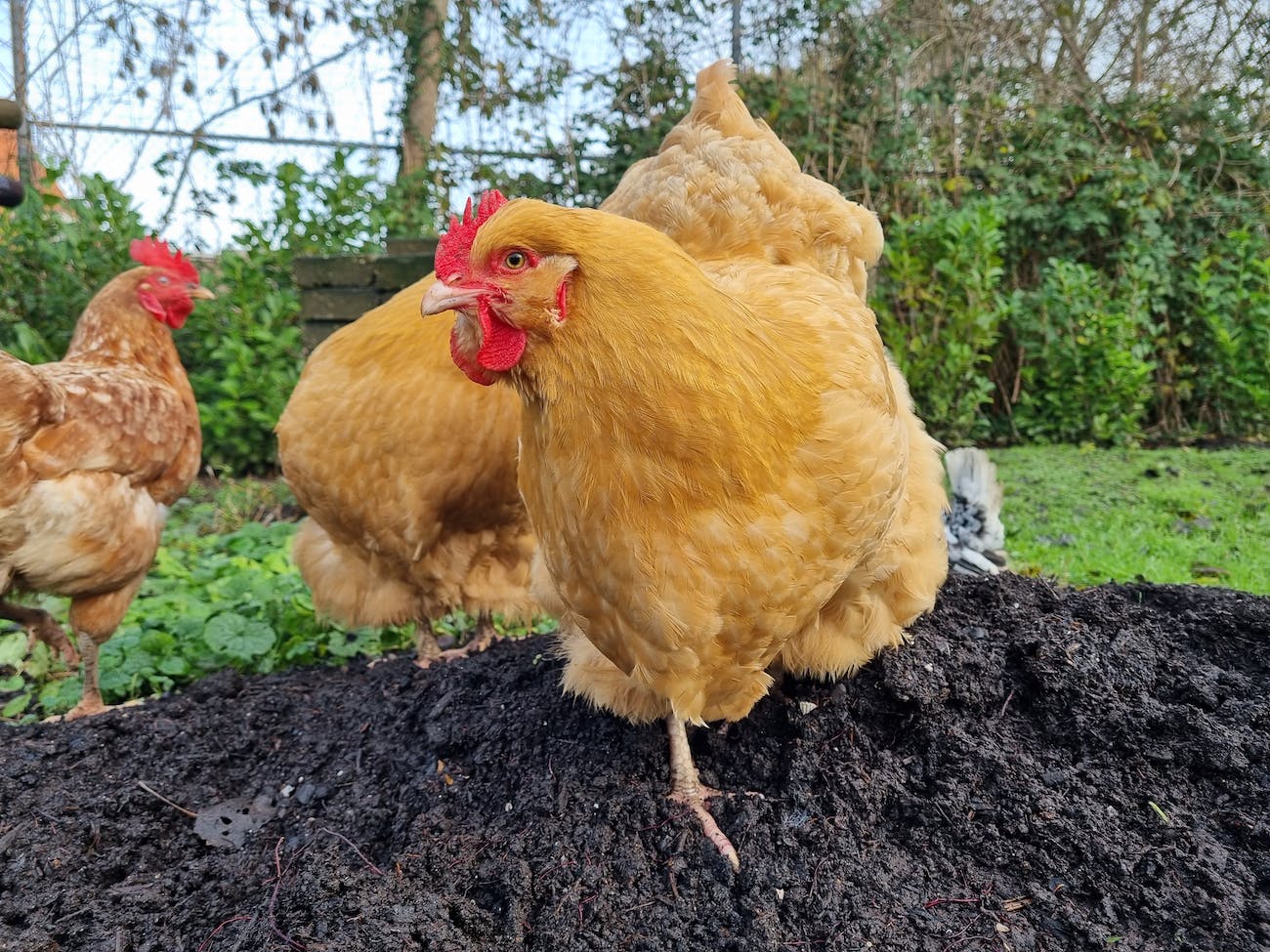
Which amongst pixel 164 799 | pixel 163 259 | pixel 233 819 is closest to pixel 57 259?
pixel 163 259

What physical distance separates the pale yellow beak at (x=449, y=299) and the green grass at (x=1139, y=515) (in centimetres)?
310

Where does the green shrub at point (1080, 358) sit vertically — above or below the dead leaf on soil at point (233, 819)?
above

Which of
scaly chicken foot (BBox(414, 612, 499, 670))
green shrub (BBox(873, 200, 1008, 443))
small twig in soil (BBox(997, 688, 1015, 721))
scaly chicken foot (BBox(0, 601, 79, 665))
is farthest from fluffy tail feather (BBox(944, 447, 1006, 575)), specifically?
scaly chicken foot (BBox(0, 601, 79, 665))

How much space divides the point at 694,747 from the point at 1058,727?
1000 millimetres

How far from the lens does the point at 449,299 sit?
144cm

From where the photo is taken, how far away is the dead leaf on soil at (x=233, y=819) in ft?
7.06

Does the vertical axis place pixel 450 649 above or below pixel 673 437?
below

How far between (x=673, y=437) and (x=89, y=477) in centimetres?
275

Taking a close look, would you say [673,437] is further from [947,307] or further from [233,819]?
[947,307]

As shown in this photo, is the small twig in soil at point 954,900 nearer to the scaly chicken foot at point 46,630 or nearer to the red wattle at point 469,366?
the red wattle at point 469,366

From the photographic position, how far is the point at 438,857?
6.06 feet

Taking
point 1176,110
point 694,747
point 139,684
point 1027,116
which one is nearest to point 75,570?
point 139,684

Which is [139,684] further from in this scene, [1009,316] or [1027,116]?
[1027,116]

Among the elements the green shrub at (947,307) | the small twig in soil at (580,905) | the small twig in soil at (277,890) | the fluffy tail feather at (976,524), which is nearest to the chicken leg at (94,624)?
the small twig in soil at (277,890)
